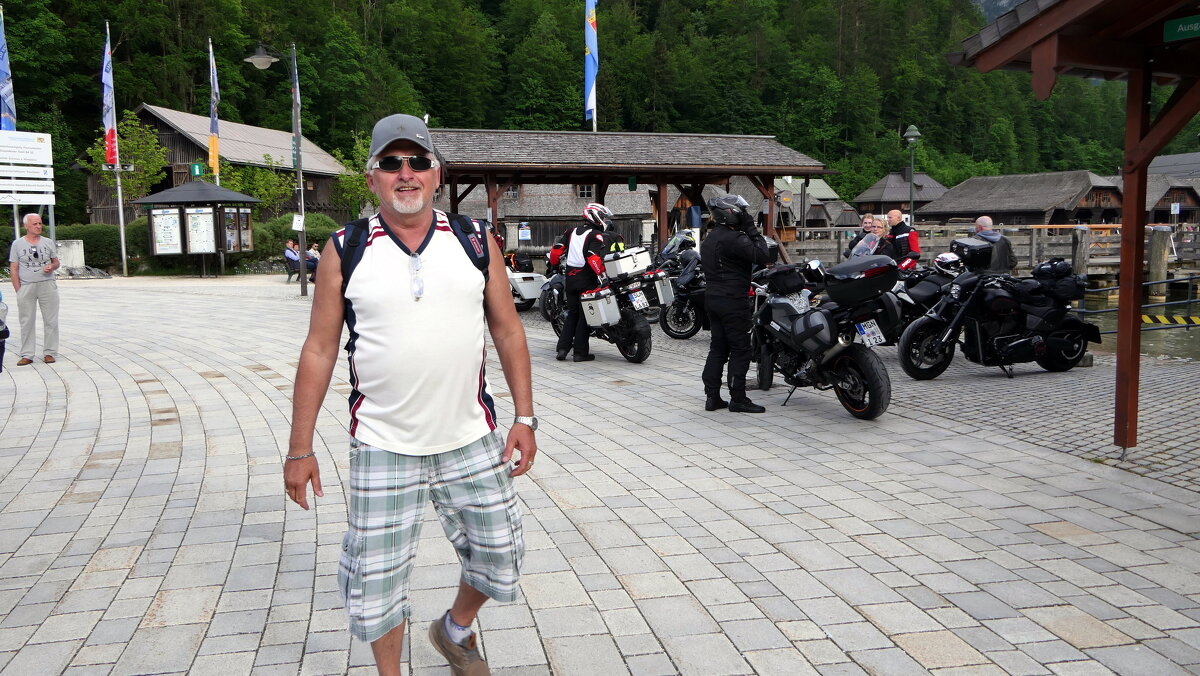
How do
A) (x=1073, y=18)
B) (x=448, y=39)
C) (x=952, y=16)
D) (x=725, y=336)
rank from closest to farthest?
(x=1073, y=18)
(x=725, y=336)
(x=448, y=39)
(x=952, y=16)

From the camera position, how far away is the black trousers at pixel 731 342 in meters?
7.77

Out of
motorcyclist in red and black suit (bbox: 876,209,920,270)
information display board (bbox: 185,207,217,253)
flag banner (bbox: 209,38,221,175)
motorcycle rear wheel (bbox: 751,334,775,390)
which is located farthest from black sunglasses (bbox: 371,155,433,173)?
flag banner (bbox: 209,38,221,175)

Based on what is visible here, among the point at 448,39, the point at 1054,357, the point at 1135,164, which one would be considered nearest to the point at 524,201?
the point at 448,39

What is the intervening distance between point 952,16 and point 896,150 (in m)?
26.5

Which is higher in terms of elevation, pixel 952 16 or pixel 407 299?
pixel 952 16

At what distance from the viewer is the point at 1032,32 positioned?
18.8 feet

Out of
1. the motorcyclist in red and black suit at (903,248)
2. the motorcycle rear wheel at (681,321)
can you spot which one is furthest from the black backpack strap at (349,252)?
the motorcycle rear wheel at (681,321)

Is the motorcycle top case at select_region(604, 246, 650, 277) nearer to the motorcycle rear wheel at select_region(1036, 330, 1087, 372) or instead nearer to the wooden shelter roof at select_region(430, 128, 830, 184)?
the motorcycle rear wheel at select_region(1036, 330, 1087, 372)

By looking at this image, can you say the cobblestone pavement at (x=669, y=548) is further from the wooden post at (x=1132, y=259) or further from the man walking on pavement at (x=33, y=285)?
the man walking on pavement at (x=33, y=285)

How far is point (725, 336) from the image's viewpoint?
7.88m

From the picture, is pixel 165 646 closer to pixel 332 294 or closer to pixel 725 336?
pixel 332 294

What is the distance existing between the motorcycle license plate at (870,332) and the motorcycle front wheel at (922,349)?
2269 mm

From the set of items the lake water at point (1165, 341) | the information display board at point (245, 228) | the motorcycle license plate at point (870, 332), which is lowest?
the lake water at point (1165, 341)

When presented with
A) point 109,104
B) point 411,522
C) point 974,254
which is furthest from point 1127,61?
point 109,104
